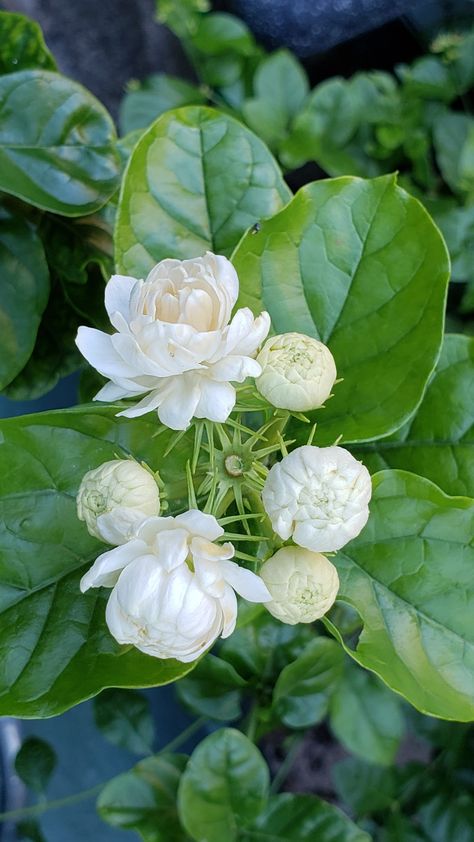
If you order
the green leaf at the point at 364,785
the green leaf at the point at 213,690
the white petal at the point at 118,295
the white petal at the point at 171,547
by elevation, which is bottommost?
the green leaf at the point at 364,785

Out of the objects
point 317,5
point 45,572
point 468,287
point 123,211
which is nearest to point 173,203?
point 123,211

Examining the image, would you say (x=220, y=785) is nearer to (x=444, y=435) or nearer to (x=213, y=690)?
(x=213, y=690)

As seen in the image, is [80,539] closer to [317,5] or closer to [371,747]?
[371,747]

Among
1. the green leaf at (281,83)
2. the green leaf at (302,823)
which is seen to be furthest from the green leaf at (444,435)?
the green leaf at (281,83)

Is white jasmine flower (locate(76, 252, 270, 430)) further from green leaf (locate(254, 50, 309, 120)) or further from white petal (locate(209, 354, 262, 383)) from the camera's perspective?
green leaf (locate(254, 50, 309, 120))

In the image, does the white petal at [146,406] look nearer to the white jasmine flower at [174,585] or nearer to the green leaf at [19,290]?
the white jasmine flower at [174,585]

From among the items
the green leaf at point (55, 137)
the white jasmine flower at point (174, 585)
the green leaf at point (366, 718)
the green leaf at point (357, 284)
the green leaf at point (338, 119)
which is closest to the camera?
the white jasmine flower at point (174, 585)

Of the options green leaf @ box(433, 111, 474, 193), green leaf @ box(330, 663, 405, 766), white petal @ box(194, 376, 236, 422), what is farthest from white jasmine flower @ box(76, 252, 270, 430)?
green leaf @ box(433, 111, 474, 193)
